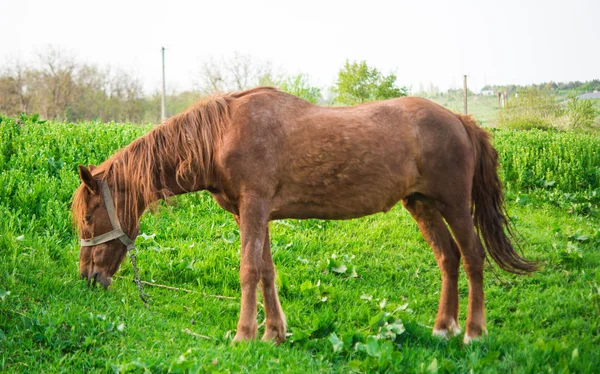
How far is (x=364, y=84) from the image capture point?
40656 millimetres

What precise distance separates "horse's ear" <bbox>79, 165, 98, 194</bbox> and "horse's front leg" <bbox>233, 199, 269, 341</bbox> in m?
1.41

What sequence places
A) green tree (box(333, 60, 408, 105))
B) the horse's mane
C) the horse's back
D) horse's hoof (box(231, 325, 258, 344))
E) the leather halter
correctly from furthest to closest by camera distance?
green tree (box(333, 60, 408, 105)) < the leather halter < the horse's mane < the horse's back < horse's hoof (box(231, 325, 258, 344))

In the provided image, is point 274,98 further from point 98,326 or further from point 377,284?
point 377,284

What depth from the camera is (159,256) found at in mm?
6695

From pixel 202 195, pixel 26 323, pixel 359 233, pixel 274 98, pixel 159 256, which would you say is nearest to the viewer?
pixel 26 323

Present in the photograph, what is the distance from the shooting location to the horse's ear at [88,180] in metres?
4.56

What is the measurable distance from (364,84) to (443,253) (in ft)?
120

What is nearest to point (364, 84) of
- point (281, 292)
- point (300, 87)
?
point (300, 87)

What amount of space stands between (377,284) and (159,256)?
2788 millimetres

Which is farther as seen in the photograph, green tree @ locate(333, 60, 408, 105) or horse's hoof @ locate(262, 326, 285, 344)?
green tree @ locate(333, 60, 408, 105)

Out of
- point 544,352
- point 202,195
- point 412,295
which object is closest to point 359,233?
point 412,295

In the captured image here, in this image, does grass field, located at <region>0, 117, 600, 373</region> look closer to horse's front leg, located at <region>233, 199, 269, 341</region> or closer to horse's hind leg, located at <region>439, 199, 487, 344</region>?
horse's front leg, located at <region>233, 199, 269, 341</region>

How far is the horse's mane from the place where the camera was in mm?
4625

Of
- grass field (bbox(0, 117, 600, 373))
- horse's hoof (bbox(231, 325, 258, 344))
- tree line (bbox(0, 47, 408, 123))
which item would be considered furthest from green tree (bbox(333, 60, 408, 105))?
horse's hoof (bbox(231, 325, 258, 344))
